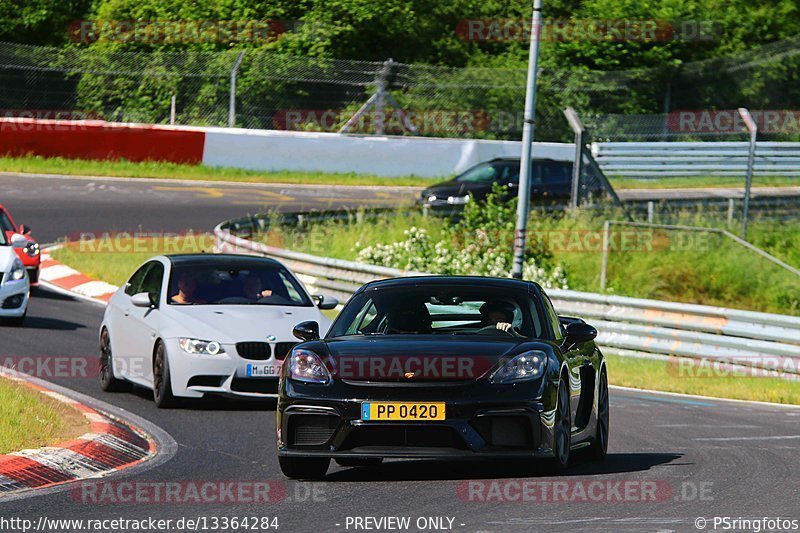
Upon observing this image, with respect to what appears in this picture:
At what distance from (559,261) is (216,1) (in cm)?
2368

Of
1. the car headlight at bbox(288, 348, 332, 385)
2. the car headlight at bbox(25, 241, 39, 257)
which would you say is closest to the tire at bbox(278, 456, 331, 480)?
the car headlight at bbox(288, 348, 332, 385)

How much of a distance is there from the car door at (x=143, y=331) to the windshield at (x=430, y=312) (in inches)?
162

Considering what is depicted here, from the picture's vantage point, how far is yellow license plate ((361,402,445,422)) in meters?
8.67

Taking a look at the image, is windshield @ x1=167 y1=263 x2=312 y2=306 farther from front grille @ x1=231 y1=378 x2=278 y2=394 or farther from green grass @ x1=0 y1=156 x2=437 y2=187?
green grass @ x1=0 y1=156 x2=437 y2=187

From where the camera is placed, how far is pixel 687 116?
1698 inches

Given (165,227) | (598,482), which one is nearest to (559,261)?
(165,227)

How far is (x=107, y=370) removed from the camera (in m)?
14.6

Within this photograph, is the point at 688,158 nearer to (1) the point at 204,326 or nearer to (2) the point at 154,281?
(2) the point at 154,281

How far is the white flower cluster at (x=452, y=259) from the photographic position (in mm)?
24297

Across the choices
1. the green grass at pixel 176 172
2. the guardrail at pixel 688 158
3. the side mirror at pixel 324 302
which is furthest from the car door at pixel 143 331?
the green grass at pixel 176 172

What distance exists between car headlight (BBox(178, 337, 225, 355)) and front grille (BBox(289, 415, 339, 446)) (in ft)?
14.4

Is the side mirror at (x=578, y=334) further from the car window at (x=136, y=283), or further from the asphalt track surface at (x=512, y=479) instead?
the car window at (x=136, y=283)

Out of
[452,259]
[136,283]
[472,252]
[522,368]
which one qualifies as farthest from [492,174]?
[522,368]

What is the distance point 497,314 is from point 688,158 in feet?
64.4
